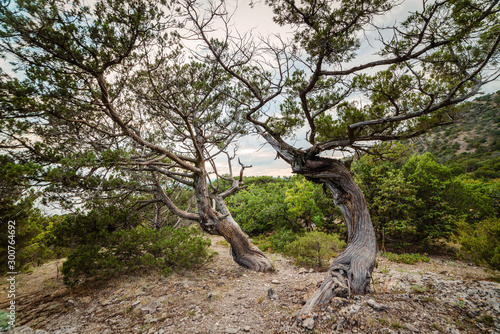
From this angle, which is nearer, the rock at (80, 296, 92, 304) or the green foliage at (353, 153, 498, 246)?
the rock at (80, 296, 92, 304)

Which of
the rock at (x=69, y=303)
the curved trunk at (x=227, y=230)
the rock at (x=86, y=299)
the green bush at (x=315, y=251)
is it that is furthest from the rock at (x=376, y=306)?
the rock at (x=69, y=303)

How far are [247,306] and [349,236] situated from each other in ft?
8.63

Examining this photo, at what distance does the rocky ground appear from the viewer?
243 cm

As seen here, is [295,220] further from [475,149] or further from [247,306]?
[475,149]

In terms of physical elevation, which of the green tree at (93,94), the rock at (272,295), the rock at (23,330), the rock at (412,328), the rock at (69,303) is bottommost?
the rock at (272,295)

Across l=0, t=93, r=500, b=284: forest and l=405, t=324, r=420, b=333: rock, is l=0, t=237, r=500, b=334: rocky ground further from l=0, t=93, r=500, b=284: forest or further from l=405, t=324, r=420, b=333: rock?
l=0, t=93, r=500, b=284: forest

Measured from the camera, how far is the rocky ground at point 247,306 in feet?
7.98

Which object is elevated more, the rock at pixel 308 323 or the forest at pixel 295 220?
the forest at pixel 295 220

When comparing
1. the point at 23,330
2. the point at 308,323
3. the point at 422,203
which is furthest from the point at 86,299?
the point at 422,203

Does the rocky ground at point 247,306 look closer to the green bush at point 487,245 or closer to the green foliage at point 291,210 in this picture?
the green bush at point 487,245

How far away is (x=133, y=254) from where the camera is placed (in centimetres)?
549

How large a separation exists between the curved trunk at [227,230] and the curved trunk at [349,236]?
275cm

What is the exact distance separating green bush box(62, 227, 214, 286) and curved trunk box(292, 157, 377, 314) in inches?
149

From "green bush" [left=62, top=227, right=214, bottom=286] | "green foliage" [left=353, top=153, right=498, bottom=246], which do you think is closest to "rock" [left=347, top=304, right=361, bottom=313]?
"green bush" [left=62, top=227, right=214, bottom=286]
